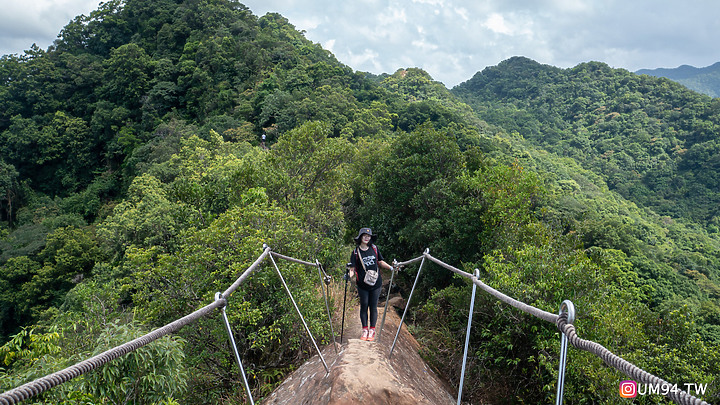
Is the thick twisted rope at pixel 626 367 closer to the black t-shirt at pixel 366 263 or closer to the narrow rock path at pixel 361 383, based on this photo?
the narrow rock path at pixel 361 383

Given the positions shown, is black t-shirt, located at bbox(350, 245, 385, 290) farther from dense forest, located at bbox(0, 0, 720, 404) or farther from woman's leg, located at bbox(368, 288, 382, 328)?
dense forest, located at bbox(0, 0, 720, 404)

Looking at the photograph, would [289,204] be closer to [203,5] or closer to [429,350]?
[429,350]

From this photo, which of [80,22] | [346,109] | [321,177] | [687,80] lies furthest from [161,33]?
[687,80]

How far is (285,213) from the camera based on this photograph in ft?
28.8

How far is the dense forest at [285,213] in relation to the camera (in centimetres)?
661

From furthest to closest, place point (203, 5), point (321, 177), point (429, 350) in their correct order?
point (203, 5), point (321, 177), point (429, 350)

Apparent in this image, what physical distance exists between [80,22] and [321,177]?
66.8 meters

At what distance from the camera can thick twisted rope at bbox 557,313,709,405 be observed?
1.25m

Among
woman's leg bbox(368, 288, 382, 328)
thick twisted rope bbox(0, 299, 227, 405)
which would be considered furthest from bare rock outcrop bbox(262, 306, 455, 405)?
thick twisted rope bbox(0, 299, 227, 405)

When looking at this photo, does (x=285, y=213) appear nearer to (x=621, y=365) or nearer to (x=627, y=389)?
Answer: (x=627, y=389)

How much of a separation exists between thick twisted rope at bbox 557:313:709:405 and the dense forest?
10.8 feet

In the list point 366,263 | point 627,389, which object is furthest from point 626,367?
point 366,263

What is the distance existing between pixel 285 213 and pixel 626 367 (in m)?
7.81

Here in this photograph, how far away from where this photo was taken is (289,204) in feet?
38.0
